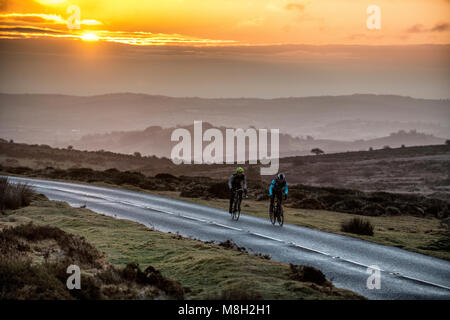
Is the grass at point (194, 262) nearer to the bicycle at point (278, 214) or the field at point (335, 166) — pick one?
A: the bicycle at point (278, 214)

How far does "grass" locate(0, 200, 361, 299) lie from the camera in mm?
10000

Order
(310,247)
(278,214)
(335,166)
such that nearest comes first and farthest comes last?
(310,247) < (278,214) < (335,166)

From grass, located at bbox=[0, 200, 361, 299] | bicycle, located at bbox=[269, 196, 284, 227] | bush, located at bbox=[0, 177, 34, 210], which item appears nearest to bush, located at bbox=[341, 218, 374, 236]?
bicycle, located at bbox=[269, 196, 284, 227]

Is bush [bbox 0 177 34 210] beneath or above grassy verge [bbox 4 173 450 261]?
above

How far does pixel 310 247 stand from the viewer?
1747 centimetres

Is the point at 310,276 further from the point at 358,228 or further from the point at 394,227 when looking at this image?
the point at 394,227

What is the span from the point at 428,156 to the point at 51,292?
7539 centimetres

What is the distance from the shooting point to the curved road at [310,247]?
12.4 meters

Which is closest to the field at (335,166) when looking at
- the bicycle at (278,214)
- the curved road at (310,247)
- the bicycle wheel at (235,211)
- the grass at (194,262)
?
the bicycle wheel at (235,211)

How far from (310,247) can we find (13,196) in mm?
13347

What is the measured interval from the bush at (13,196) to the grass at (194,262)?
2.31 metres

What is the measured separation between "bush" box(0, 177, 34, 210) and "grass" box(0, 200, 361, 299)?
2311 mm
